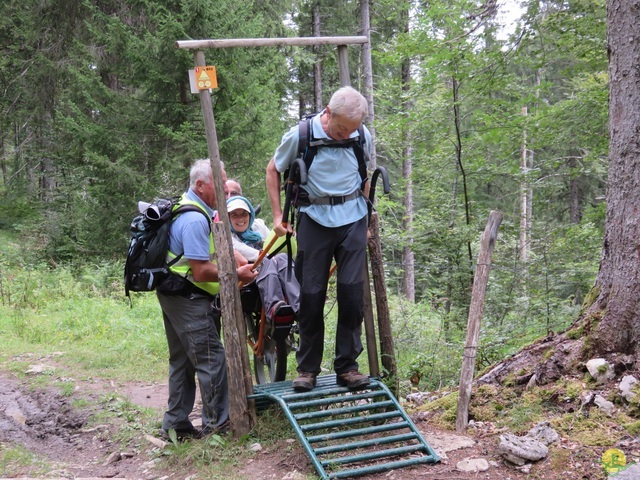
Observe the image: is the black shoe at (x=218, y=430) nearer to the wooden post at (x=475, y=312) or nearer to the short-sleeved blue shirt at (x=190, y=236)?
the short-sleeved blue shirt at (x=190, y=236)

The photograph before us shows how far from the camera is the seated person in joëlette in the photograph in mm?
4832

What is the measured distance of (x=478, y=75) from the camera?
7.83 meters

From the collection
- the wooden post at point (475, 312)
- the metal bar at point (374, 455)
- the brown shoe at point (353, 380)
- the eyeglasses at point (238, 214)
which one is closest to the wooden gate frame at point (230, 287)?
the brown shoe at point (353, 380)

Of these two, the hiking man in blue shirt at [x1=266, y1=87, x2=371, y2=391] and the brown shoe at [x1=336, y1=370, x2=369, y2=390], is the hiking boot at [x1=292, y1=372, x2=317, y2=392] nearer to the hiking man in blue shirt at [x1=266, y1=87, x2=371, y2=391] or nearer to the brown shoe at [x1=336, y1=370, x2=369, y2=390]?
the hiking man in blue shirt at [x1=266, y1=87, x2=371, y2=391]

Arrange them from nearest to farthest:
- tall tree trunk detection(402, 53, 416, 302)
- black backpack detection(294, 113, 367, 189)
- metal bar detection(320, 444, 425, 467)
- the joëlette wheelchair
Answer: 1. metal bar detection(320, 444, 425, 467)
2. black backpack detection(294, 113, 367, 189)
3. the joëlette wheelchair
4. tall tree trunk detection(402, 53, 416, 302)

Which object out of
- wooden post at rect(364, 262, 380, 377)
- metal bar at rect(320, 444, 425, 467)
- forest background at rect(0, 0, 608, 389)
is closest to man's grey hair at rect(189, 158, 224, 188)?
wooden post at rect(364, 262, 380, 377)

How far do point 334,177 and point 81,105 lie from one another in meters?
12.8

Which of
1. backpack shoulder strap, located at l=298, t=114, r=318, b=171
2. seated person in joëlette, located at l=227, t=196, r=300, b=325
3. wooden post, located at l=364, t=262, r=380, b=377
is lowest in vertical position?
wooden post, located at l=364, t=262, r=380, b=377

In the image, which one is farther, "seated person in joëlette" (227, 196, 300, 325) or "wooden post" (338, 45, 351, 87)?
"seated person in joëlette" (227, 196, 300, 325)

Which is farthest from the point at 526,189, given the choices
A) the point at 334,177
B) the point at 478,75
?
the point at 334,177

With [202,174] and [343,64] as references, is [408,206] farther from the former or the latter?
[202,174]

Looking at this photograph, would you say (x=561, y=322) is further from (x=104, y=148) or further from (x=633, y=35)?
(x=104, y=148)

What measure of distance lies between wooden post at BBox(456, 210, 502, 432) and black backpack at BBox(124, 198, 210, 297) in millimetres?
2142

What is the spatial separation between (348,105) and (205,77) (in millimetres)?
1076
